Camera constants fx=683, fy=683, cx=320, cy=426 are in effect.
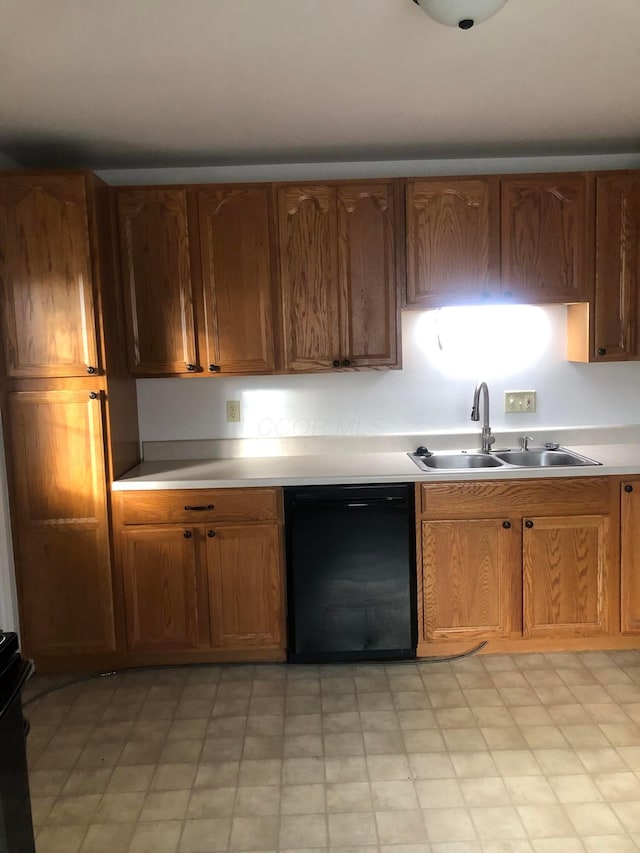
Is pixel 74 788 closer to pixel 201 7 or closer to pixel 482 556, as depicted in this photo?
pixel 482 556

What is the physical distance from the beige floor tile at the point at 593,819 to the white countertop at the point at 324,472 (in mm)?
1301

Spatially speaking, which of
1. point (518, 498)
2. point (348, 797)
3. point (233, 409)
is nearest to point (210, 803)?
point (348, 797)

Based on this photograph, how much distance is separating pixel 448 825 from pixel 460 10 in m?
2.28

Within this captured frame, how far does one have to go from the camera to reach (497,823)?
207cm

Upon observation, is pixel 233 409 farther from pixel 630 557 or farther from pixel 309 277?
pixel 630 557

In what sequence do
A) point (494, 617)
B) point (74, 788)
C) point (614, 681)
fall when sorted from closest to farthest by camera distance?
point (74, 788) < point (614, 681) < point (494, 617)

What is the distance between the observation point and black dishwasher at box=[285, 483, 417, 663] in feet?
9.84

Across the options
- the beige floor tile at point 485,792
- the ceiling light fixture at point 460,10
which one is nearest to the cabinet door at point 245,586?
the beige floor tile at point 485,792

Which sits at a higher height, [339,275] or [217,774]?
[339,275]

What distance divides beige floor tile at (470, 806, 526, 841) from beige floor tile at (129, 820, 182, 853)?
908 millimetres

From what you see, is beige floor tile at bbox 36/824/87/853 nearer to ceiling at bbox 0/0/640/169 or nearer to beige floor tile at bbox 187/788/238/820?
beige floor tile at bbox 187/788/238/820

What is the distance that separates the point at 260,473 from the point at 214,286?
2.93 feet

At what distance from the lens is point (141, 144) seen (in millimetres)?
2990

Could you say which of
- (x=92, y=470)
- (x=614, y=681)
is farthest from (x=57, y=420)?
(x=614, y=681)
